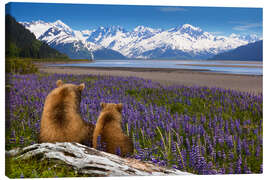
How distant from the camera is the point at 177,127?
6.16 m

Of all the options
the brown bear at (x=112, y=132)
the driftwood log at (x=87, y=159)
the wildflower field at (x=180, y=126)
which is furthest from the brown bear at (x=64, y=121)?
the wildflower field at (x=180, y=126)

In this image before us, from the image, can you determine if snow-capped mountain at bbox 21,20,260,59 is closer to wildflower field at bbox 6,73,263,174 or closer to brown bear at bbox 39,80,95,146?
wildflower field at bbox 6,73,263,174

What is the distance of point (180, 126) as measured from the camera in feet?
20.6

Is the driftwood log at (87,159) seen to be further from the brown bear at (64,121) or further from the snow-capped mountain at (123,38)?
Result: the snow-capped mountain at (123,38)

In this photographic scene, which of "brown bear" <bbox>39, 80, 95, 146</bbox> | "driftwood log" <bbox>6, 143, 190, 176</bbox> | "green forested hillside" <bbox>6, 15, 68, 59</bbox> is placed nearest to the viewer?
"brown bear" <bbox>39, 80, 95, 146</bbox>

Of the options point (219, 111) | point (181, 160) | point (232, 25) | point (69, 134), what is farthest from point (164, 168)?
point (232, 25)

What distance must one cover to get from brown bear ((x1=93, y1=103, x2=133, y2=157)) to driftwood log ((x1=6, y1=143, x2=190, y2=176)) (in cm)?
14

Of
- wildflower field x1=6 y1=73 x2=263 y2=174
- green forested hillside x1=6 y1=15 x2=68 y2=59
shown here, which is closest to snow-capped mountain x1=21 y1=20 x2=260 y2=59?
green forested hillside x1=6 y1=15 x2=68 y2=59

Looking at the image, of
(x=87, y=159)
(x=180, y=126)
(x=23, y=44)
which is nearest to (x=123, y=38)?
(x=23, y=44)

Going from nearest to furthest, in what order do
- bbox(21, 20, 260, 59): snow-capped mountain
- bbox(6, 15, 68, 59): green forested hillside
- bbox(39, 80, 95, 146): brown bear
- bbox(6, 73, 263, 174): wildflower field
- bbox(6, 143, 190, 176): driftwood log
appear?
bbox(39, 80, 95, 146): brown bear, bbox(6, 143, 190, 176): driftwood log, bbox(6, 73, 263, 174): wildflower field, bbox(6, 15, 68, 59): green forested hillside, bbox(21, 20, 260, 59): snow-capped mountain

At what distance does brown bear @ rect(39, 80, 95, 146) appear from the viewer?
14.7 ft

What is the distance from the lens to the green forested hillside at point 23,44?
5.94 metres
